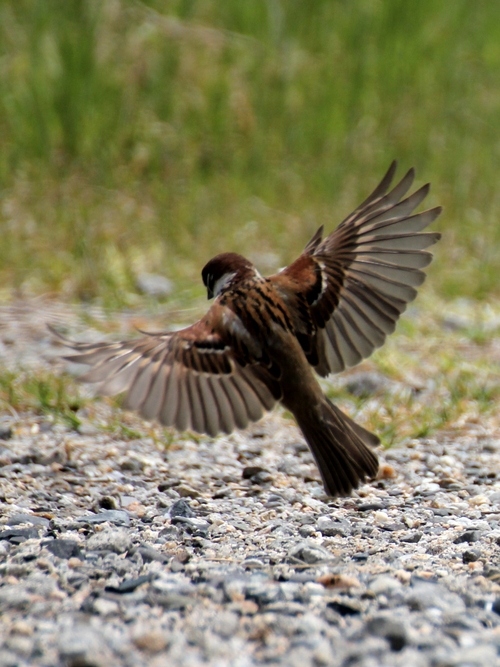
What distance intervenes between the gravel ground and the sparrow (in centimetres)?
33

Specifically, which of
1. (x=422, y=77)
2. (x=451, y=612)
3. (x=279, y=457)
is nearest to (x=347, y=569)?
(x=451, y=612)

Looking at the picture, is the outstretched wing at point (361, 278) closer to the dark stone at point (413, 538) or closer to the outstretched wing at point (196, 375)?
the outstretched wing at point (196, 375)

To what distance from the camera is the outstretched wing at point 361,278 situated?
4031 millimetres

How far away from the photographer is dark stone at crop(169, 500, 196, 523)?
3.52 meters

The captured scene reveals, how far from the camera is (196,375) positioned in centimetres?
367

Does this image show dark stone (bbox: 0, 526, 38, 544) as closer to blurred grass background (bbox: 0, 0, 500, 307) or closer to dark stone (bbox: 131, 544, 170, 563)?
dark stone (bbox: 131, 544, 170, 563)

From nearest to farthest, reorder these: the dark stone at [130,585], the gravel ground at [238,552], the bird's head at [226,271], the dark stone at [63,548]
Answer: the gravel ground at [238,552], the dark stone at [130,585], the dark stone at [63,548], the bird's head at [226,271]

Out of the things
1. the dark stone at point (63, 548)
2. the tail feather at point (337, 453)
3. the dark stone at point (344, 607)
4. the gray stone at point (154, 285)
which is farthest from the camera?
the gray stone at point (154, 285)

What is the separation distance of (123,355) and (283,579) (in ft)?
3.78

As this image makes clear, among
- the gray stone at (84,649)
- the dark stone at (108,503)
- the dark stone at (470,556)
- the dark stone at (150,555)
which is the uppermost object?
the dark stone at (108,503)

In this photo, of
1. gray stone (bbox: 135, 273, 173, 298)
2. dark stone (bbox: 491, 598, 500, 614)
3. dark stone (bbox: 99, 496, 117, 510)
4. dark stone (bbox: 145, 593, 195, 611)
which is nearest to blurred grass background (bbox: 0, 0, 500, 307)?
gray stone (bbox: 135, 273, 173, 298)

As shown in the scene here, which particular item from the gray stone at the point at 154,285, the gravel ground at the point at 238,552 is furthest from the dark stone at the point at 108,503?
the gray stone at the point at 154,285

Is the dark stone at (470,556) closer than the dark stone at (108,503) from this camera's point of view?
Yes

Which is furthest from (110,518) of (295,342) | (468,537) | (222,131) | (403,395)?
(222,131)
